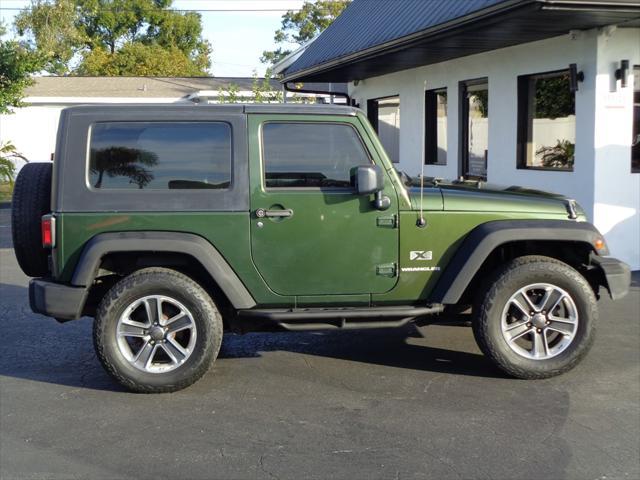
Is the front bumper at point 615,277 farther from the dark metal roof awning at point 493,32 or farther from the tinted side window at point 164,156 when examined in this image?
the dark metal roof awning at point 493,32

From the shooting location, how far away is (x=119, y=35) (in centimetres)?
5409

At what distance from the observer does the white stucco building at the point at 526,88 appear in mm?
9508

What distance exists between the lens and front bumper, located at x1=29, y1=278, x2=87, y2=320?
17.9 ft

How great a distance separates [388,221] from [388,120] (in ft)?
38.1

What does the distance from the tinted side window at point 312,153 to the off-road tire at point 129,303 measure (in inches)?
41.2

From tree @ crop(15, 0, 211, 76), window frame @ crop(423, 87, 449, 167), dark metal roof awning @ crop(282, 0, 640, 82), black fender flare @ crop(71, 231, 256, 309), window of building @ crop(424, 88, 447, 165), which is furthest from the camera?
tree @ crop(15, 0, 211, 76)

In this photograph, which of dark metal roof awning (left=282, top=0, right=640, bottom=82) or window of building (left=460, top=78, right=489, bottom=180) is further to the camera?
window of building (left=460, top=78, right=489, bottom=180)

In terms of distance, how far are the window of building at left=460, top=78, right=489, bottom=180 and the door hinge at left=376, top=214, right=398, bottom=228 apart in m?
7.11

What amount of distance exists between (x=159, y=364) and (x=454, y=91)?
8.98m

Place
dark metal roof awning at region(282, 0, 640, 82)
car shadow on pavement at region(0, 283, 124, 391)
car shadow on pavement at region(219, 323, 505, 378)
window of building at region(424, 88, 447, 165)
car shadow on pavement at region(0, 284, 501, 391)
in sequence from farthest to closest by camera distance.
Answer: window of building at region(424, 88, 447, 165), dark metal roof awning at region(282, 0, 640, 82), car shadow on pavement at region(219, 323, 505, 378), car shadow on pavement at region(0, 284, 501, 391), car shadow on pavement at region(0, 283, 124, 391)

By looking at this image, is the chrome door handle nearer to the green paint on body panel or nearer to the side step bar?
the green paint on body panel

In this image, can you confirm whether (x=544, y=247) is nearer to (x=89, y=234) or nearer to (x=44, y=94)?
(x=89, y=234)

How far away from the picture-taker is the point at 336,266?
18.6 feet

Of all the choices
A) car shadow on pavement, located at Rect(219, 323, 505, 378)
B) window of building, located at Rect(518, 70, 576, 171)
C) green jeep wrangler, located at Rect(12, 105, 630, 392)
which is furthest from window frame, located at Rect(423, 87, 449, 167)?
green jeep wrangler, located at Rect(12, 105, 630, 392)
